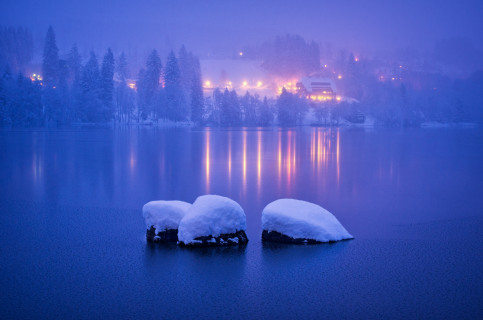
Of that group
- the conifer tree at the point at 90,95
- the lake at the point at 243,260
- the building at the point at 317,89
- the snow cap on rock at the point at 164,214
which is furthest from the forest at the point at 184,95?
the snow cap on rock at the point at 164,214

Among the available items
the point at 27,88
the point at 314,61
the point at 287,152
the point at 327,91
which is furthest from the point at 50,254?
the point at 314,61

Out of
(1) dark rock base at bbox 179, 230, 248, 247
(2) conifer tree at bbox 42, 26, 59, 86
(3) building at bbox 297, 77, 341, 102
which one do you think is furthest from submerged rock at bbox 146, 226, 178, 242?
(3) building at bbox 297, 77, 341, 102

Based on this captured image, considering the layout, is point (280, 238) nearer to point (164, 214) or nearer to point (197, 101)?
point (164, 214)

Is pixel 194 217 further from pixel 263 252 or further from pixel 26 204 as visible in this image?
pixel 26 204

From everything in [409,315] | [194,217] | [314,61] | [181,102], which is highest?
[314,61]

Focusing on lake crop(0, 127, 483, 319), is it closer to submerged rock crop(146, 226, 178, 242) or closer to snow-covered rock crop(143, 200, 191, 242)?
submerged rock crop(146, 226, 178, 242)

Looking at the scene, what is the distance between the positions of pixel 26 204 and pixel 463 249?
1457 cm

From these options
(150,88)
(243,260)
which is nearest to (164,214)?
(243,260)

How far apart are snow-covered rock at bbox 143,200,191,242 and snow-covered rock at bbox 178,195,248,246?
334 mm

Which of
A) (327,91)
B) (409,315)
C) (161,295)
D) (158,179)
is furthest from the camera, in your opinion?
(327,91)

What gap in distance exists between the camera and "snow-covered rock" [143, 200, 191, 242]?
1175cm

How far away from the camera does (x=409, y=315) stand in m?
7.91

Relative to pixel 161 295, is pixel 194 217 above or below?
above

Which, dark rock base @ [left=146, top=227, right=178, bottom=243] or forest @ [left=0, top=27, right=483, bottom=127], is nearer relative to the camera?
dark rock base @ [left=146, top=227, right=178, bottom=243]
